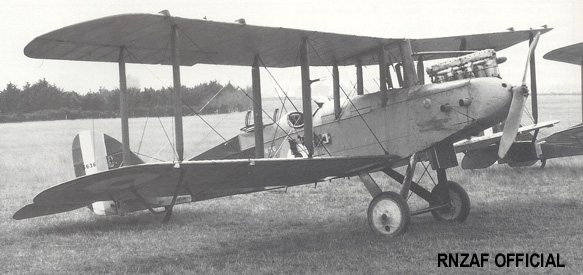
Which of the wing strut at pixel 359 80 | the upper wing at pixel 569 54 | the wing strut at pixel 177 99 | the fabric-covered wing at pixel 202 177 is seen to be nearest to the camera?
the fabric-covered wing at pixel 202 177

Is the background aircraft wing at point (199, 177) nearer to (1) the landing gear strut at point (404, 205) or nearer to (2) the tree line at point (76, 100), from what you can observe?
(1) the landing gear strut at point (404, 205)

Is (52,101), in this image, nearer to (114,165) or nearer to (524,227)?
(114,165)

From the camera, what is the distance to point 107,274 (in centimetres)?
548

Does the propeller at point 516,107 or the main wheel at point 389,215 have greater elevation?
the propeller at point 516,107

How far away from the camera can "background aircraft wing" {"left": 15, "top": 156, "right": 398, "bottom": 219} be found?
16.6 ft

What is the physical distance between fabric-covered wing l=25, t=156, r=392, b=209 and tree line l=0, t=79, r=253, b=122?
23.3 ft

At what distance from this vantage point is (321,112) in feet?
26.0

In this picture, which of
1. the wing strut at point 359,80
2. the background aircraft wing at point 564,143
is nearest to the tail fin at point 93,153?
the wing strut at point 359,80

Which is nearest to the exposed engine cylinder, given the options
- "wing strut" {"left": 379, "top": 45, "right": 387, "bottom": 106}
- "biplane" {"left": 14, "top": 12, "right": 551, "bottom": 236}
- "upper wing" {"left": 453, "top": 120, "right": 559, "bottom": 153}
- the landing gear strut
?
"biplane" {"left": 14, "top": 12, "right": 551, "bottom": 236}

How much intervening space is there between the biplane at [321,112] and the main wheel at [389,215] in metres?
0.01

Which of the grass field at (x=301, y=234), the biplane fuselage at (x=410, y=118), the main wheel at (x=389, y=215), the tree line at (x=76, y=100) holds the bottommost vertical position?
the grass field at (x=301, y=234)

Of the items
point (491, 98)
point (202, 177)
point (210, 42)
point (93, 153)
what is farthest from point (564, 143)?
point (93, 153)

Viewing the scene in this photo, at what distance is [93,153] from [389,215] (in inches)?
197

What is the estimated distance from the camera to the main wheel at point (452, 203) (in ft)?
25.7
